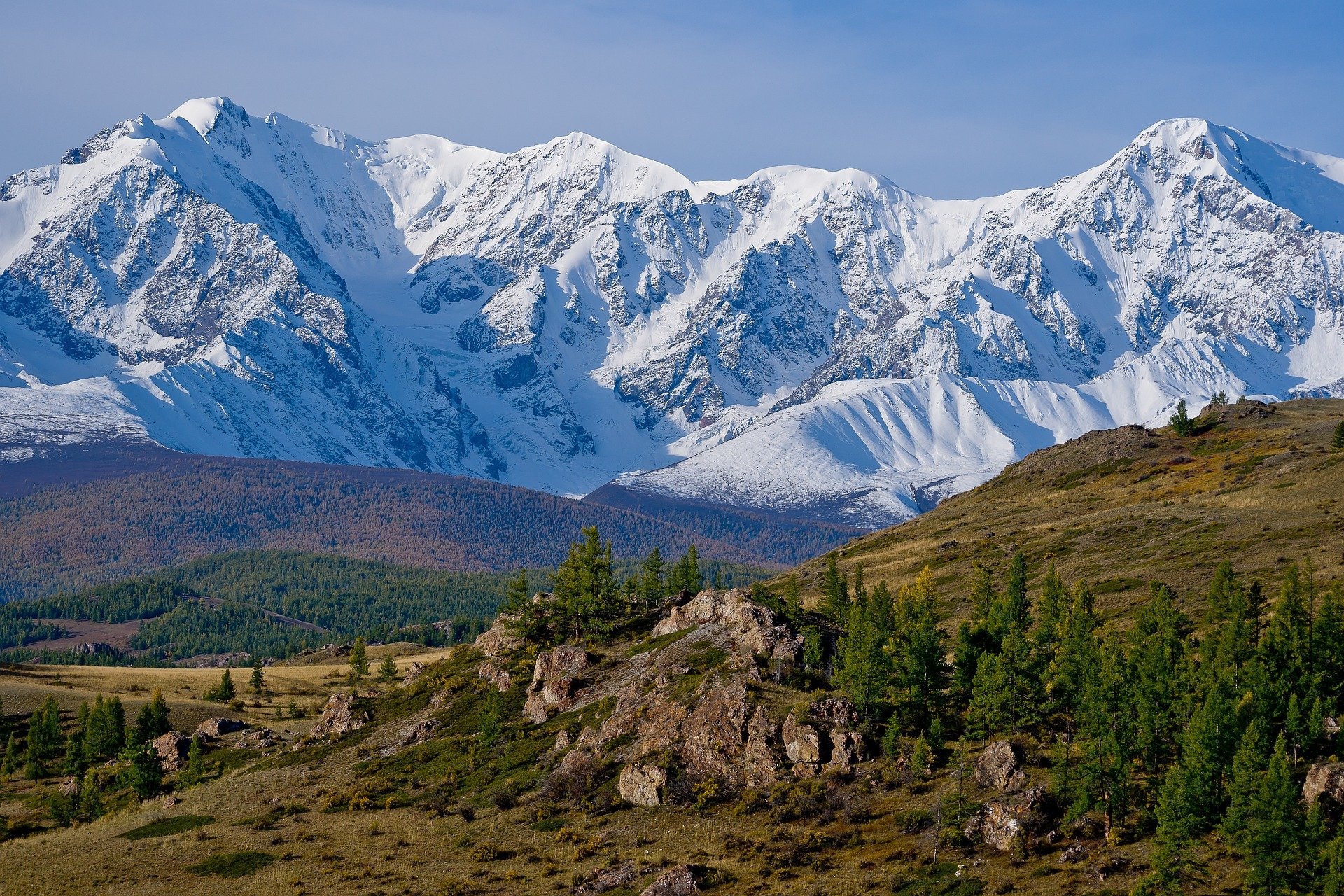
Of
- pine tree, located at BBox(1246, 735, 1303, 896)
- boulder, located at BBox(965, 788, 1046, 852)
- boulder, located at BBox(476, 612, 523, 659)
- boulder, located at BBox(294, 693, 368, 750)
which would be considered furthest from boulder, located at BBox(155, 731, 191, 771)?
pine tree, located at BBox(1246, 735, 1303, 896)

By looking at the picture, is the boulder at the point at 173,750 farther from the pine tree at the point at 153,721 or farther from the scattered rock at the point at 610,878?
the scattered rock at the point at 610,878

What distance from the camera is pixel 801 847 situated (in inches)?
3201

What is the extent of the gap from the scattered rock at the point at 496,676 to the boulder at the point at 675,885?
148 feet

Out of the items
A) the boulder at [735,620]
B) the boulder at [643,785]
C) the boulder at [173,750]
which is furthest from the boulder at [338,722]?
the boulder at [643,785]

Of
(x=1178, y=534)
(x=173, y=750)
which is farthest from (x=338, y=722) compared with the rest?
(x=1178, y=534)

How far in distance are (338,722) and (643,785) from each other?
44383mm

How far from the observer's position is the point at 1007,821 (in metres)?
78.9

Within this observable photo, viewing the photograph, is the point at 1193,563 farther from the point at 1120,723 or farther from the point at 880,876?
the point at 880,876

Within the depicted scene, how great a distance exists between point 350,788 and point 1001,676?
47.1 meters

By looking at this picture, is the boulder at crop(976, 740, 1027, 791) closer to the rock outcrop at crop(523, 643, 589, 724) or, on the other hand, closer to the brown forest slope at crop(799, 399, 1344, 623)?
the rock outcrop at crop(523, 643, 589, 724)

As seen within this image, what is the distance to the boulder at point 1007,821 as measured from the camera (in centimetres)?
7794

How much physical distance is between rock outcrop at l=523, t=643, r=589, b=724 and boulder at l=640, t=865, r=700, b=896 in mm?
33604

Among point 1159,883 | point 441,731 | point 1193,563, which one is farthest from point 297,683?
point 1159,883

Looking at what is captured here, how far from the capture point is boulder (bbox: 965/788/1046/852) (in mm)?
77938
